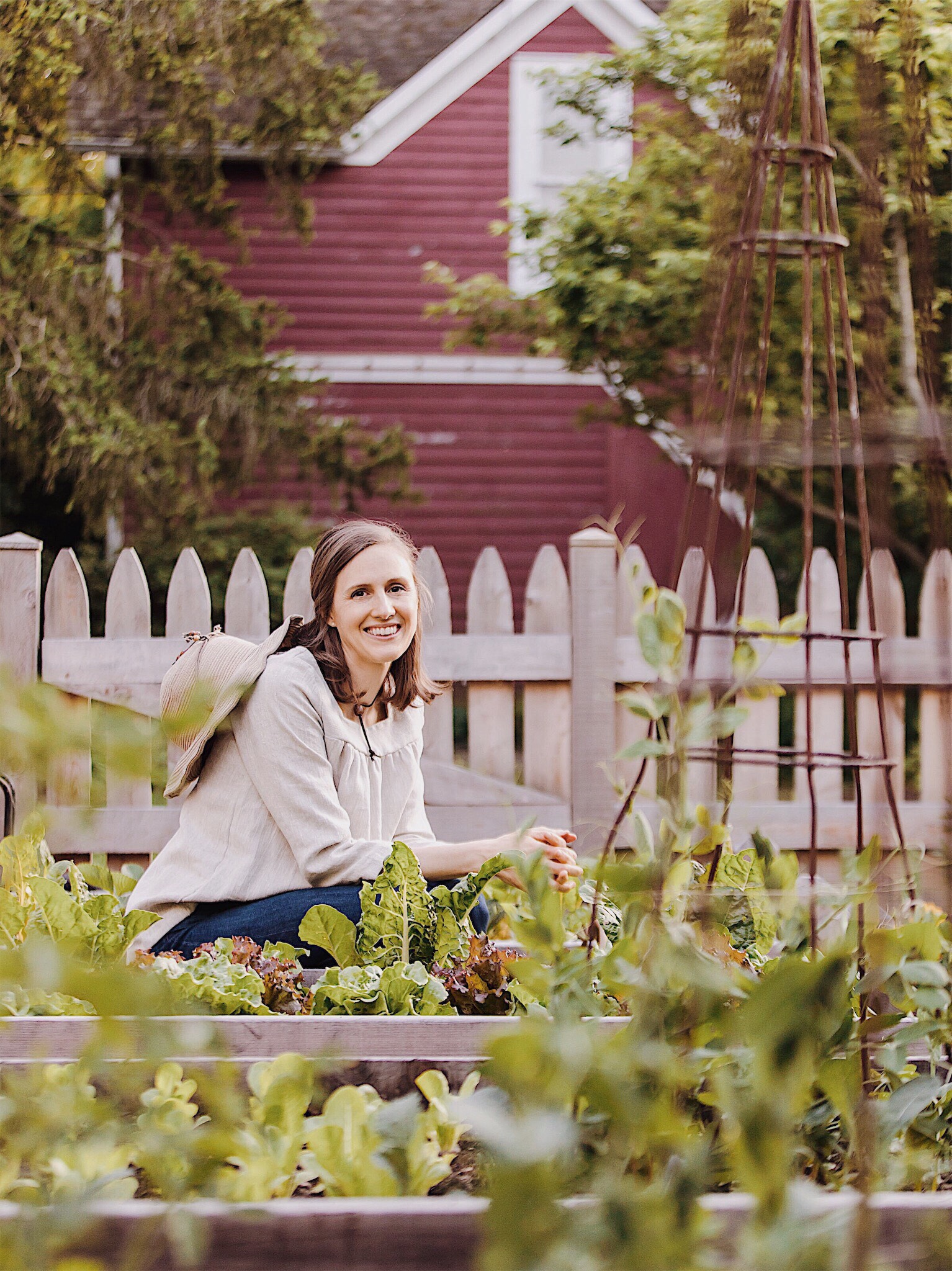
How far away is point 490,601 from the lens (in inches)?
163

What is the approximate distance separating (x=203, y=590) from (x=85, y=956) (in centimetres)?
226

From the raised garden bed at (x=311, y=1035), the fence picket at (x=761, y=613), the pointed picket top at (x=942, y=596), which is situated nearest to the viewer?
the pointed picket top at (x=942, y=596)

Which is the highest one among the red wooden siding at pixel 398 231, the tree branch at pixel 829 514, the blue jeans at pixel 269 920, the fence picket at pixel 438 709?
the red wooden siding at pixel 398 231

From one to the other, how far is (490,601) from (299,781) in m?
1.87

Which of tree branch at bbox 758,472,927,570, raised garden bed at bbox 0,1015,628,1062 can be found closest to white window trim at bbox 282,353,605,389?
tree branch at bbox 758,472,927,570

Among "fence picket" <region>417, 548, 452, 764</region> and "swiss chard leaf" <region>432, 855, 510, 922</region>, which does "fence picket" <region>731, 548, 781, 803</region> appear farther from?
"swiss chard leaf" <region>432, 855, 510, 922</region>

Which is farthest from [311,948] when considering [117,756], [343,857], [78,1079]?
[117,756]

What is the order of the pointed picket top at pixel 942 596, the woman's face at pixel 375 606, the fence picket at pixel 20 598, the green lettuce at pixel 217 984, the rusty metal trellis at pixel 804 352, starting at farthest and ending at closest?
the fence picket at pixel 20 598, the woman's face at pixel 375 606, the green lettuce at pixel 217 984, the rusty metal trellis at pixel 804 352, the pointed picket top at pixel 942 596

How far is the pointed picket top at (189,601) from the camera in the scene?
13.0 feet

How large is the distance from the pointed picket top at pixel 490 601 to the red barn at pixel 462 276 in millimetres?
5431

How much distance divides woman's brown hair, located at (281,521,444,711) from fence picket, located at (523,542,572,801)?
4.52 ft

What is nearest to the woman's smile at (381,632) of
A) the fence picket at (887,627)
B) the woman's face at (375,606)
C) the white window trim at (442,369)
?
the woman's face at (375,606)

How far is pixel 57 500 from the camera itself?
356 inches

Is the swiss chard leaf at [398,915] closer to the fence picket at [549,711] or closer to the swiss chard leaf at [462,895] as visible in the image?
the swiss chard leaf at [462,895]
